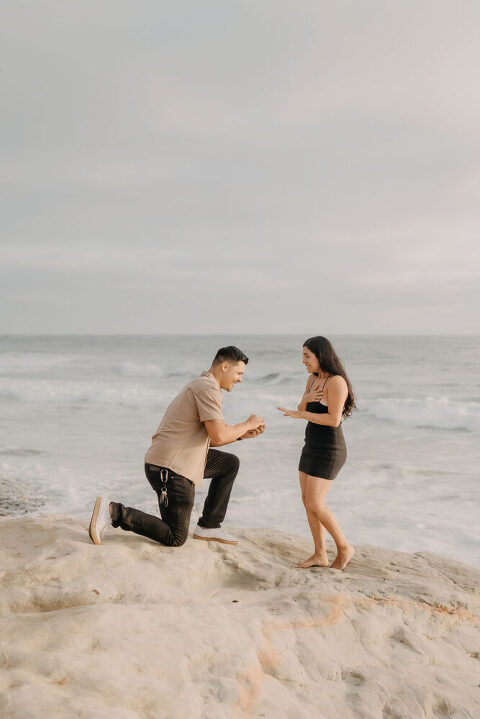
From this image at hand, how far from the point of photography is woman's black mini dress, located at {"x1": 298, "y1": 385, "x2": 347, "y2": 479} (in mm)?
4793

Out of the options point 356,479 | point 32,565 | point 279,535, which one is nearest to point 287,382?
point 356,479

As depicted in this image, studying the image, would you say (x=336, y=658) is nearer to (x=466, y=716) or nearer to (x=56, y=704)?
(x=466, y=716)

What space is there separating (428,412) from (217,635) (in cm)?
1652

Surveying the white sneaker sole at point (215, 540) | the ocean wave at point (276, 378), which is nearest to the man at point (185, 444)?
the white sneaker sole at point (215, 540)

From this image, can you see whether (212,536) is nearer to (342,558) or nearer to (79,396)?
(342,558)

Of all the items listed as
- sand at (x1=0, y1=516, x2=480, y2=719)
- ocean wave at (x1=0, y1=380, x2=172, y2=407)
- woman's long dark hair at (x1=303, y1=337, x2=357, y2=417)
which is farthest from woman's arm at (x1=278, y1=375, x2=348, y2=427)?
ocean wave at (x1=0, y1=380, x2=172, y2=407)

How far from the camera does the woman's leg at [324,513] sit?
4.76 metres

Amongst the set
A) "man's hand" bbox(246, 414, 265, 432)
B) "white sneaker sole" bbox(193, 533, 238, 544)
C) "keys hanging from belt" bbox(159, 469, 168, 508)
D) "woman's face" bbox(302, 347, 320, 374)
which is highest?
"woman's face" bbox(302, 347, 320, 374)

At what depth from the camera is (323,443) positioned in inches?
190

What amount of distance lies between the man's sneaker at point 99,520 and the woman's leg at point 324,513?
1.64 meters

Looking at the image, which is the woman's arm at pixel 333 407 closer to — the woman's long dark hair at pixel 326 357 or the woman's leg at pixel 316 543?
the woman's long dark hair at pixel 326 357

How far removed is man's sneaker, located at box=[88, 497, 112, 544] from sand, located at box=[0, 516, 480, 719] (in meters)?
0.13

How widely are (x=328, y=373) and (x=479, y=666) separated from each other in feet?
7.63

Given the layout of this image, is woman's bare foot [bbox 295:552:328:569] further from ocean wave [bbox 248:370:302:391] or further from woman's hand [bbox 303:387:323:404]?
ocean wave [bbox 248:370:302:391]
